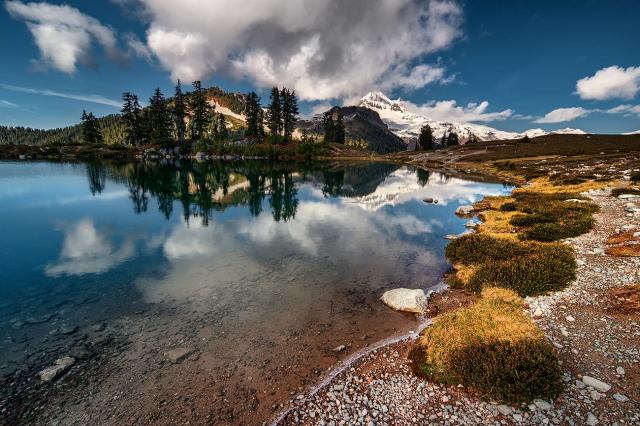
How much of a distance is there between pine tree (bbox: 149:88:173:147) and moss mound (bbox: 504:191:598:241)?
13970 centimetres

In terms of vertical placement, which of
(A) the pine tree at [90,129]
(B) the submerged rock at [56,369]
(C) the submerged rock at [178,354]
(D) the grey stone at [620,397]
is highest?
(A) the pine tree at [90,129]

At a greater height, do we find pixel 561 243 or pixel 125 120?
pixel 125 120

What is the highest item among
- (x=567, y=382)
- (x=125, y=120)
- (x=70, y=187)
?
(x=125, y=120)

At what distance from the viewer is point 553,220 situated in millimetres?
28375

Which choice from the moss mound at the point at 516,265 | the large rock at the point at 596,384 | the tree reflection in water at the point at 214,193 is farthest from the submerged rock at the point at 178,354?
the tree reflection in water at the point at 214,193

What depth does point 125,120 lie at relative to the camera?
468ft

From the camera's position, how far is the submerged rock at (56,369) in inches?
448

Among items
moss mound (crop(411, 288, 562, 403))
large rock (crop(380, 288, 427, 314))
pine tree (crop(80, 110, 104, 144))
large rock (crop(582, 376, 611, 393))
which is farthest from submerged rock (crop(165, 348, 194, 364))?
pine tree (crop(80, 110, 104, 144))

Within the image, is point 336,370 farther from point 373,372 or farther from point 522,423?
point 522,423

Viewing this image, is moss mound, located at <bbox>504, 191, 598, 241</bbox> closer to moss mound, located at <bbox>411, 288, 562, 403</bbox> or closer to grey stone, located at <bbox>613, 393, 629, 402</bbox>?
moss mound, located at <bbox>411, 288, 562, 403</bbox>

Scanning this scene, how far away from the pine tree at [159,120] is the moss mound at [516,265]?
466 feet

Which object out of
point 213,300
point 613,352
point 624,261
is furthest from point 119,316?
point 624,261

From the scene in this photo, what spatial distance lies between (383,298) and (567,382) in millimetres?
9013

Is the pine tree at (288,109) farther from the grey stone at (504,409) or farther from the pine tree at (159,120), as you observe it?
the grey stone at (504,409)
